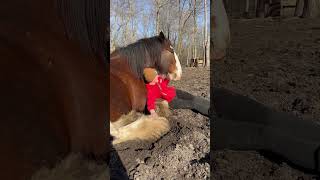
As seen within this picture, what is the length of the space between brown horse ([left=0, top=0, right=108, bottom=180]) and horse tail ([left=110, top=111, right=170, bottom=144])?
19.1 inches

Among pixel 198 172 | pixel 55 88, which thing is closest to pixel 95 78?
pixel 55 88

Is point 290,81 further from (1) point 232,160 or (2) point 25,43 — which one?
(2) point 25,43

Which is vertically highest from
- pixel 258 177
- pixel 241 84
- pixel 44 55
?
pixel 44 55

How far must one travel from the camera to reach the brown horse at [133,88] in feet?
2.43

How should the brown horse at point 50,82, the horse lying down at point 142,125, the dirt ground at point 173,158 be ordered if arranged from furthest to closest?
the horse lying down at point 142,125
the dirt ground at point 173,158
the brown horse at point 50,82

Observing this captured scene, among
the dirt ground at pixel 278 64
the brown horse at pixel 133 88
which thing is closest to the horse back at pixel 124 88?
the brown horse at pixel 133 88

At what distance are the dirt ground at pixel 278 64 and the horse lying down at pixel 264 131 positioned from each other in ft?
2.02

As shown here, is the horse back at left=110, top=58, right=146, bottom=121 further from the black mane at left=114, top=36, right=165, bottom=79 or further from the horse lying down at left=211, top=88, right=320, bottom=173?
the horse lying down at left=211, top=88, right=320, bottom=173

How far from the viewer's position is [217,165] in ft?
2.75

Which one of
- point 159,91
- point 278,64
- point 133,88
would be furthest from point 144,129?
point 278,64

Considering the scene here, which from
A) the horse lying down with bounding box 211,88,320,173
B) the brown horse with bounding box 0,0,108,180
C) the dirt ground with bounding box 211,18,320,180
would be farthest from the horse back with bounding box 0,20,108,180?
the dirt ground with bounding box 211,18,320,180

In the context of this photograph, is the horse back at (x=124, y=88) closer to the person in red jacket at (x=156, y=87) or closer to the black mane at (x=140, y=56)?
the black mane at (x=140, y=56)

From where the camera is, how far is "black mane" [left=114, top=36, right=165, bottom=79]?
0.77m

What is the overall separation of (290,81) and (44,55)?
146 centimetres
